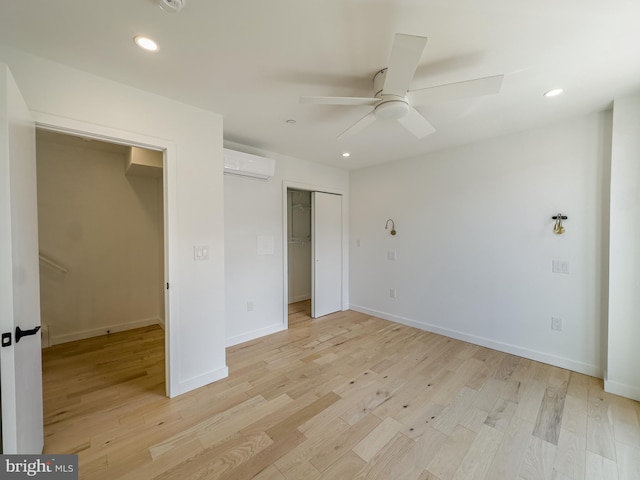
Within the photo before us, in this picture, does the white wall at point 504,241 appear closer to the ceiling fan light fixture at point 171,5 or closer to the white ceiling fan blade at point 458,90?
the white ceiling fan blade at point 458,90

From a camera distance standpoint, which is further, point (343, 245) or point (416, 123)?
point (343, 245)

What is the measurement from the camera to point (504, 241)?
290 centimetres

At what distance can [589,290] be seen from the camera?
2416mm

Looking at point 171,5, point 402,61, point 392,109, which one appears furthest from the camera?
point 392,109

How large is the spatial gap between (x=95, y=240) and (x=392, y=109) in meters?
4.15

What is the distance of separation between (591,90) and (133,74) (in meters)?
3.47

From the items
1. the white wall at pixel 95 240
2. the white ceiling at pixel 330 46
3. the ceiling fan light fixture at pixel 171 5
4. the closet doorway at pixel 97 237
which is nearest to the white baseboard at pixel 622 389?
the white ceiling at pixel 330 46

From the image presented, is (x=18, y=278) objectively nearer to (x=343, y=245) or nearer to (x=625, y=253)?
(x=343, y=245)

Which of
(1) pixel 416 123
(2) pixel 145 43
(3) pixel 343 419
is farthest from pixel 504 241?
(2) pixel 145 43

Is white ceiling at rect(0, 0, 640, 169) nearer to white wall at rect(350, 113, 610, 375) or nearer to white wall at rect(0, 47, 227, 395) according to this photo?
white wall at rect(0, 47, 227, 395)

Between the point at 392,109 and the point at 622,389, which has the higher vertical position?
the point at 392,109

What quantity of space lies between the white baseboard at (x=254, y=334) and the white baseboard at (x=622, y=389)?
3.34m

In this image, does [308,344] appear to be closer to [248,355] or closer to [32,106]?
[248,355]

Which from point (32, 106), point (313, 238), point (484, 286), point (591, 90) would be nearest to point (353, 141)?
point (313, 238)
